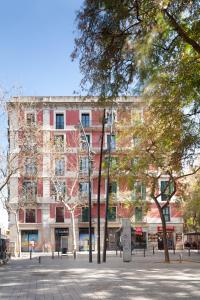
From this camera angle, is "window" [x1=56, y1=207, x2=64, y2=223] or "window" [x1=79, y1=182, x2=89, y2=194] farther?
"window" [x1=79, y1=182, x2=89, y2=194]

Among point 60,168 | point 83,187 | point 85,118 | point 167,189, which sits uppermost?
point 85,118

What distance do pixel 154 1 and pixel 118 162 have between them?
24.3 metres

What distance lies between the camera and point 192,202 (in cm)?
5078

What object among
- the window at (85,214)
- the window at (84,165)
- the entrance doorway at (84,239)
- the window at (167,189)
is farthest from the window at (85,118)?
the entrance doorway at (84,239)

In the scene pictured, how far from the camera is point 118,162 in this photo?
110 feet

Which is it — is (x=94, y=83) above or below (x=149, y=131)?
below

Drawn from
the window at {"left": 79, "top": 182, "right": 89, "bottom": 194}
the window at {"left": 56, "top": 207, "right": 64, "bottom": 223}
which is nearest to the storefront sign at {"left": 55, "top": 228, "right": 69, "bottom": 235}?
the window at {"left": 56, "top": 207, "right": 64, "bottom": 223}

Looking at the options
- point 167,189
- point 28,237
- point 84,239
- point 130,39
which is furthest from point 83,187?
point 130,39

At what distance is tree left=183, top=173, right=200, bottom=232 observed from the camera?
43031 millimetres

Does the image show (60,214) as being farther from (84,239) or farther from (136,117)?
(136,117)

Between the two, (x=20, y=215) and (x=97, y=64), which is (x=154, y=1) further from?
(x=20, y=215)

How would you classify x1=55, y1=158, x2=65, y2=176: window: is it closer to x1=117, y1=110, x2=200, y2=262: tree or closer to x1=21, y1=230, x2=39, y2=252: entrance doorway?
x1=21, y1=230, x2=39, y2=252: entrance doorway

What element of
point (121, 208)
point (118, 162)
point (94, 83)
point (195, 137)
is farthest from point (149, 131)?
point (121, 208)

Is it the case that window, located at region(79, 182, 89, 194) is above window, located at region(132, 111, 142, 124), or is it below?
below
